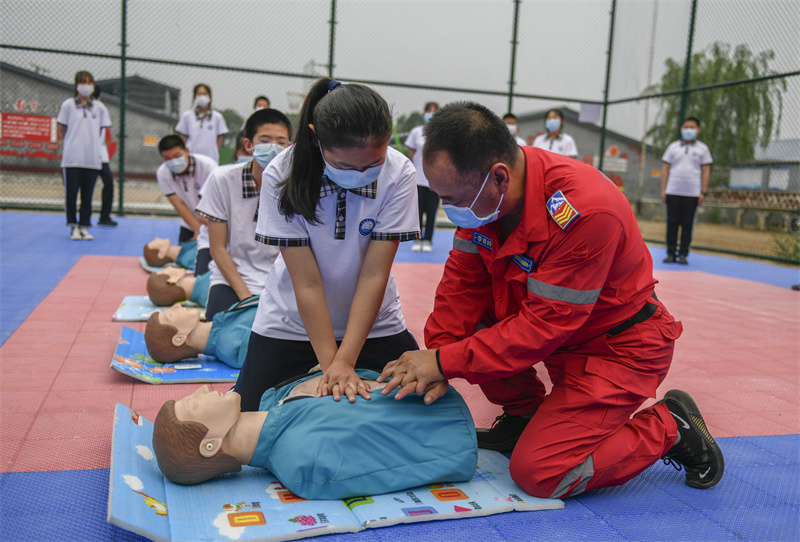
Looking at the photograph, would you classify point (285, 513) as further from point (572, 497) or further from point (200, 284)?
point (200, 284)

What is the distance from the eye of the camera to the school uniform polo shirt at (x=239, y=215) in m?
3.40

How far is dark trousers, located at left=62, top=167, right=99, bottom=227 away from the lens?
7121mm

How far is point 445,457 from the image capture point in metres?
1.84

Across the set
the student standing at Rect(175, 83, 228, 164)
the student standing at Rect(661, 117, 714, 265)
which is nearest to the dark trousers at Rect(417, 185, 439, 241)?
the student standing at Rect(175, 83, 228, 164)

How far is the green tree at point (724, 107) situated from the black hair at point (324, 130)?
11345mm

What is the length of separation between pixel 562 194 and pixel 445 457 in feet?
2.69

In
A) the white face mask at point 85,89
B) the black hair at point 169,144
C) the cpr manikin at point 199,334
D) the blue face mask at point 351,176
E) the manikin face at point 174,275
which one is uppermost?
the white face mask at point 85,89

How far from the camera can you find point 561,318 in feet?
5.74

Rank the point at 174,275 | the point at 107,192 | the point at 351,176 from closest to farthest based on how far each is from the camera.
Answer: the point at 351,176 < the point at 174,275 < the point at 107,192

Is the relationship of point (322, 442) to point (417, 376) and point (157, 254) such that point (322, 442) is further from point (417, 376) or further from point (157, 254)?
point (157, 254)

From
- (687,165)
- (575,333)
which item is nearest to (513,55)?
(687,165)

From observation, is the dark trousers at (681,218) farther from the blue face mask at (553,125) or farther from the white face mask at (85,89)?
the white face mask at (85,89)

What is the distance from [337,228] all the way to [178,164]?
3478mm

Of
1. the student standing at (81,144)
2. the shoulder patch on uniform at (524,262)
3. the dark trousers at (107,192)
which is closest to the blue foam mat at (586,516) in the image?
the shoulder patch on uniform at (524,262)
